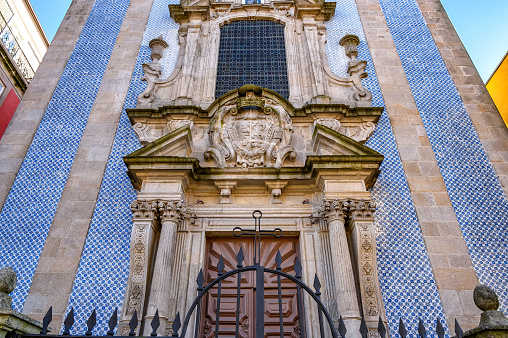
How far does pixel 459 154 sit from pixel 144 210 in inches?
200

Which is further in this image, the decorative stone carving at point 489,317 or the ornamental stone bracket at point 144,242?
the ornamental stone bracket at point 144,242

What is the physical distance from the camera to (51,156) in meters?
6.75

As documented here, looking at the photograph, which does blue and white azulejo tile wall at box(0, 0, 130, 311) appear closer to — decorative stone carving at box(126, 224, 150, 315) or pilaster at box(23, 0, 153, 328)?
pilaster at box(23, 0, 153, 328)

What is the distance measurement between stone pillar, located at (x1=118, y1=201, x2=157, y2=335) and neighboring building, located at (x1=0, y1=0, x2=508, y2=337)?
0.02 meters

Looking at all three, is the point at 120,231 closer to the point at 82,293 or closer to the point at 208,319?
the point at 82,293

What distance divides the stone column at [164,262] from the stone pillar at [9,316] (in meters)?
1.54

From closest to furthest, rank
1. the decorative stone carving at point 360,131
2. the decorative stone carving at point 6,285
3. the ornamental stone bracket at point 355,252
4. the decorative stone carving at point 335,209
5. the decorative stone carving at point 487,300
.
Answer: the decorative stone carving at point 6,285
the decorative stone carving at point 487,300
the ornamental stone bracket at point 355,252
the decorative stone carving at point 335,209
the decorative stone carving at point 360,131

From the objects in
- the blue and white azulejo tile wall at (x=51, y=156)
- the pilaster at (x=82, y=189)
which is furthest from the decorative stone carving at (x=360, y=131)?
the blue and white azulejo tile wall at (x=51, y=156)

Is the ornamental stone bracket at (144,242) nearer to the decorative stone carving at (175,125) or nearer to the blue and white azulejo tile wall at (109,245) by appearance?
the blue and white azulejo tile wall at (109,245)

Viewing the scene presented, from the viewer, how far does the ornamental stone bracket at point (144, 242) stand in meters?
4.90

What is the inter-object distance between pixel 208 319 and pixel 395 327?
236 cm

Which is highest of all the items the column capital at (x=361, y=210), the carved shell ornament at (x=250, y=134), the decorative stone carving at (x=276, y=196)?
the carved shell ornament at (x=250, y=134)

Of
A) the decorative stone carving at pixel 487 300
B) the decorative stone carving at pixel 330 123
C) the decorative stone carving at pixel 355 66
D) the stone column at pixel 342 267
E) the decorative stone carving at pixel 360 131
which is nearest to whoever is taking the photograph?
the decorative stone carving at pixel 487 300

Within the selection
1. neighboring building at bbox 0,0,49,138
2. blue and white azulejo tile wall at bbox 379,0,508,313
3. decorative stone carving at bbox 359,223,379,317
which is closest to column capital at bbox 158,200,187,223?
decorative stone carving at bbox 359,223,379,317
